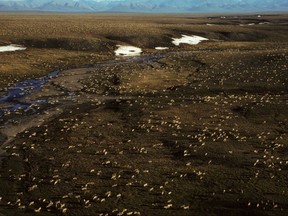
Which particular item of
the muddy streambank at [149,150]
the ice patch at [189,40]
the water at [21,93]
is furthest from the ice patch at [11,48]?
the ice patch at [189,40]

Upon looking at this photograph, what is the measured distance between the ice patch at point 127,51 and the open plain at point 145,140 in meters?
16.6

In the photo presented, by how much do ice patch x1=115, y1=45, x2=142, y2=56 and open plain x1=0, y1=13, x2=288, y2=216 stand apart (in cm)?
1662

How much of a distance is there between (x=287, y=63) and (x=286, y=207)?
45.8m

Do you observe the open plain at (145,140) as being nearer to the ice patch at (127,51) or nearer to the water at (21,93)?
the water at (21,93)

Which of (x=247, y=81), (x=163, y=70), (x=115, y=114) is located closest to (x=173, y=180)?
(x=115, y=114)

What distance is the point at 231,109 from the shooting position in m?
36.0

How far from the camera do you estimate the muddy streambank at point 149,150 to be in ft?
63.3

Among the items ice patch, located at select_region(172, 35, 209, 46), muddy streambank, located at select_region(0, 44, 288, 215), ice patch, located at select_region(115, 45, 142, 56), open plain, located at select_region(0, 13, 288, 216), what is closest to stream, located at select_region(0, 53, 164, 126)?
open plain, located at select_region(0, 13, 288, 216)

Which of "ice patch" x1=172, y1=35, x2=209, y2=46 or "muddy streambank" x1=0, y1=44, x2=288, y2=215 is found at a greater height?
"ice patch" x1=172, y1=35, x2=209, y2=46

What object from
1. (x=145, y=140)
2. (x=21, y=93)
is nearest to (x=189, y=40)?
(x=21, y=93)

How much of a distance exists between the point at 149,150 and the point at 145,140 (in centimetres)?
197

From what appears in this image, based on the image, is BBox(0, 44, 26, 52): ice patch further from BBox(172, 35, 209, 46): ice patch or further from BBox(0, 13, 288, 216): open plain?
BBox(172, 35, 209, 46): ice patch

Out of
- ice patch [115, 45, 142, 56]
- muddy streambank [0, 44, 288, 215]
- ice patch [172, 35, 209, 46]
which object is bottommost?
ice patch [115, 45, 142, 56]

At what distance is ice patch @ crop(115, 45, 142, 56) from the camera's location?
253 ft
